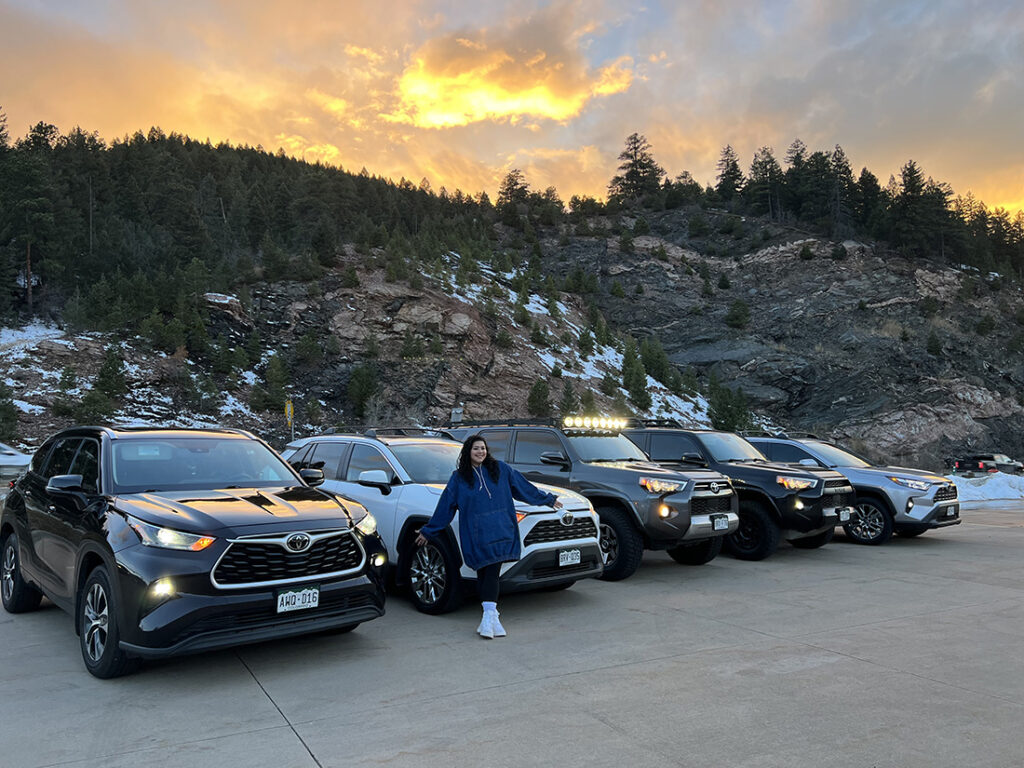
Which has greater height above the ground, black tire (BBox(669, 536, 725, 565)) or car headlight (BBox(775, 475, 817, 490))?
car headlight (BBox(775, 475, 817, 490))

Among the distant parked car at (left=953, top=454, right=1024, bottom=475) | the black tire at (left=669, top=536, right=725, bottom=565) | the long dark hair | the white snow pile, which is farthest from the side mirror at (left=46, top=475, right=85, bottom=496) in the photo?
the distant parked car at (left=953, top=454, right=1024, bottom=475)

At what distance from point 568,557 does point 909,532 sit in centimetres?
859

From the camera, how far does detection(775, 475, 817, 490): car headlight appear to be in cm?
1048

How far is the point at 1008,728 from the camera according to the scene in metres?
4.08

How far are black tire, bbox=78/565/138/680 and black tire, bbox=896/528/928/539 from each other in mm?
11954

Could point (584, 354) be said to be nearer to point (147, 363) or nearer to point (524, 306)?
point (524, 306)

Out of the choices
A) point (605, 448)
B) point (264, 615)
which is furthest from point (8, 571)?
point (605, 448)

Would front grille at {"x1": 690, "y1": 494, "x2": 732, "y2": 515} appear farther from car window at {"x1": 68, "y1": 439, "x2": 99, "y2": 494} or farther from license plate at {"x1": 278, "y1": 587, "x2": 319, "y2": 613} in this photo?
car window at {"x1": 68, "y1": 439, "x2": 99, "y2": 494}

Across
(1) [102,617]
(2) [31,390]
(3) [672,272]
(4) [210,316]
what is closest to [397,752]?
(1) [102,617]

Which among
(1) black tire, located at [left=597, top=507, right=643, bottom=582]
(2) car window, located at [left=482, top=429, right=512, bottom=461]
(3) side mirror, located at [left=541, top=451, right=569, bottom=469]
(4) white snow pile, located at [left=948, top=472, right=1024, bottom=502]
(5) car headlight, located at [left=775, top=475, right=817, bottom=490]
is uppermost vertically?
(2) car window, located at [left=482, top=429, right=512, bottom=461]

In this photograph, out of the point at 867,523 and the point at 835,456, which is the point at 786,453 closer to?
the point at 835,456

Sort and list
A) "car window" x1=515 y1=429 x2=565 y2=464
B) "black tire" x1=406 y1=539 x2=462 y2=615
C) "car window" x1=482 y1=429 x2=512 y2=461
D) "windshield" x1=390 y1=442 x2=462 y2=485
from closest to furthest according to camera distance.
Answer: "black tire" x1=406 y1=539 x2=462 y2=615 → "windshield" x1=390 y1=442 x2=462 y2=485 → "car window" x1=515 y1=429 x2=565 y2=464 → "car window" x1=482 y1=429 x2=512 y2=461

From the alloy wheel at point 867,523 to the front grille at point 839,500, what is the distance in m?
1.21

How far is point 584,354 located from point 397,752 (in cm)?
4066
